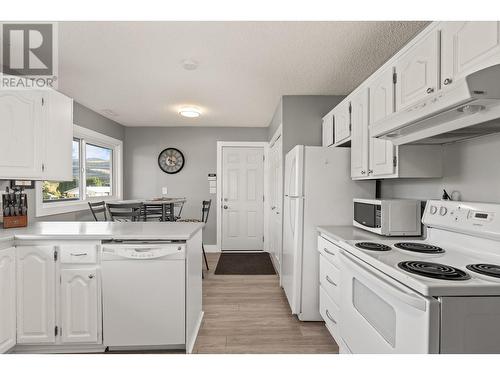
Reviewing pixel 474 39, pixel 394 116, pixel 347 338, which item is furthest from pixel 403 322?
pixel 474 39

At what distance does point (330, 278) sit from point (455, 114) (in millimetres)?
1415

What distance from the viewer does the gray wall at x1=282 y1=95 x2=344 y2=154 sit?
321 centimetres

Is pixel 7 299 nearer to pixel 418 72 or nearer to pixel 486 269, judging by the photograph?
pixel 486 269

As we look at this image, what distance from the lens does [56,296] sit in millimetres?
1901

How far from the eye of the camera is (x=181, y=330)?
1899 millimetres

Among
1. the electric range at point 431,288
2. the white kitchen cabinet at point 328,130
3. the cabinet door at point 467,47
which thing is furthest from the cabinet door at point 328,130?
the cabinet door at point 467,47

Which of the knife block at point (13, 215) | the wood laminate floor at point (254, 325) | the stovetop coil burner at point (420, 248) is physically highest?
the knife block at point (13, 215)

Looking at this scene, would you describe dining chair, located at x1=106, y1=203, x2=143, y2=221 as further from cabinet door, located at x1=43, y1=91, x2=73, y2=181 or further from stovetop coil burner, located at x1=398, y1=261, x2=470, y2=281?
stovetop coil burner, located at x1=398, y1=261, x2=470, y2=281

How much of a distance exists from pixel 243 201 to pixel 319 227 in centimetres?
270

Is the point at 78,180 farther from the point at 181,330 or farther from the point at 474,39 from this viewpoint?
the point at 474,39

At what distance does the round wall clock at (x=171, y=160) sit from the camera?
16.3 ft

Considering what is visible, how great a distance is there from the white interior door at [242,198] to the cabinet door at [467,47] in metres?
3.70

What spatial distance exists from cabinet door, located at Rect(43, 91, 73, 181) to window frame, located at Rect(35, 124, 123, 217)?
69 centimetres

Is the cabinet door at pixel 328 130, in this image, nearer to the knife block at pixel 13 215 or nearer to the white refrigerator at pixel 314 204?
the white refrigerator at pixel 314 204
